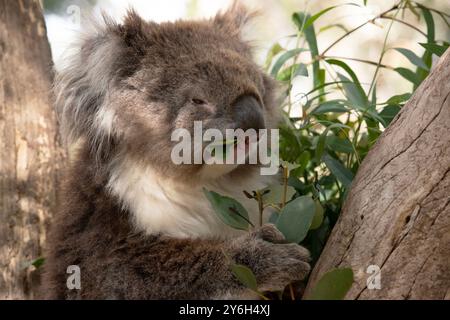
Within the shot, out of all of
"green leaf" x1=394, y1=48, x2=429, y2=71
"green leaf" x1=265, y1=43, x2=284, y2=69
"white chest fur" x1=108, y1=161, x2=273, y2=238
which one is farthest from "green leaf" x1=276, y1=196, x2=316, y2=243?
"green leaf" x1=265, y1=43, x2=284, y2=69

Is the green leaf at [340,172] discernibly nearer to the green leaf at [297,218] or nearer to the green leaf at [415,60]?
the green leaf at [297,218]

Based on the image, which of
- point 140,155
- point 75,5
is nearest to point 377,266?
point 140,155

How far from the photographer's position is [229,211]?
8.38 feet

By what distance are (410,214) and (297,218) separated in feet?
1.47

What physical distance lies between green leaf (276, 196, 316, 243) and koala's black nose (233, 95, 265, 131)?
398 mm

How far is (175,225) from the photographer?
9.34 feet

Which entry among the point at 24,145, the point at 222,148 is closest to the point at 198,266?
the point at 222,148

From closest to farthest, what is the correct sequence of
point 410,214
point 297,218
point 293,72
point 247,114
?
point 410,214, point 297,218, point 247,114, point 293,72

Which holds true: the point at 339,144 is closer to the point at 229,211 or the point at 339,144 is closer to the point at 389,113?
the point at 389,113

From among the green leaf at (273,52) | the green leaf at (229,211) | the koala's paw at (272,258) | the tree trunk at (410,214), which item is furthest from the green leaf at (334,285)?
the green leaf at (273,52)

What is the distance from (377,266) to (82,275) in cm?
130

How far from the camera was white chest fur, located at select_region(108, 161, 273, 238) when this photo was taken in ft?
9.12

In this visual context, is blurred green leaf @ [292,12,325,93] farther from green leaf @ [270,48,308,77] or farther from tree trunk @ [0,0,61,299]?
tree trunk @ [0,0,61,299]

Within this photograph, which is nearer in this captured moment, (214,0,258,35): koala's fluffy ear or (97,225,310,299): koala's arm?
(97,225,310,299): koala's arm
